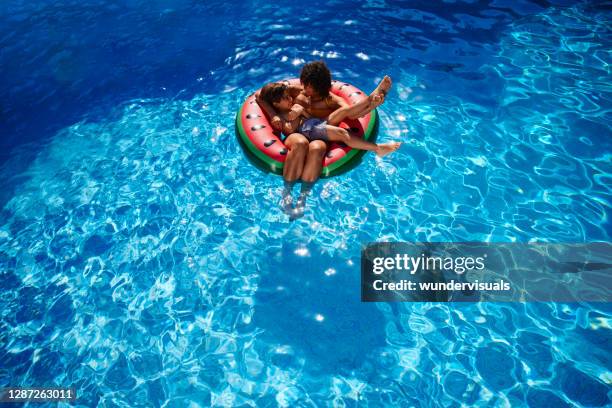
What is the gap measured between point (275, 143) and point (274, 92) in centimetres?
63

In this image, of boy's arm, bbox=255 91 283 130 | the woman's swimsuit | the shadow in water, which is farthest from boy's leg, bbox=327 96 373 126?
the shadow in water

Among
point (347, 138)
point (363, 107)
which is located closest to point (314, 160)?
point (347, 138)

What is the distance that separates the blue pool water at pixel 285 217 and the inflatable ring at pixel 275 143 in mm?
647

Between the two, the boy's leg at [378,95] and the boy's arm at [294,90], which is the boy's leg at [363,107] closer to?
the boy's leg at [378,95]

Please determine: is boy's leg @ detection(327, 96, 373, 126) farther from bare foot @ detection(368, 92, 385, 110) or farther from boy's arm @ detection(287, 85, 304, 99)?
boy's arm @ detection(287, 85, 304, 99)

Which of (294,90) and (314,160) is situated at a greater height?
(294,90)

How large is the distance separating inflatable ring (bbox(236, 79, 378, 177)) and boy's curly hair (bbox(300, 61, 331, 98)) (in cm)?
48

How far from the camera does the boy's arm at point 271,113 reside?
4586 millimetres

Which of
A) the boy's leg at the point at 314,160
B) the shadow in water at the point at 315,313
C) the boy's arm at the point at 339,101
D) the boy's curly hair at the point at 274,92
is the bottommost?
the shadow in water at the point at 315,313

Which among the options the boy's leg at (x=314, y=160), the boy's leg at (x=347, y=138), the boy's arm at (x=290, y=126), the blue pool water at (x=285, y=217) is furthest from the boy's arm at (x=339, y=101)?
the blue pool water at (x=285, y=217)

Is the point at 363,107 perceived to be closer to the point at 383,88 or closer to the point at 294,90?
the point at 383,88

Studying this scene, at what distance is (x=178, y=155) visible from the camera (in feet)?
18.1

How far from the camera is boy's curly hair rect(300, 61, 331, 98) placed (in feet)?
13.9

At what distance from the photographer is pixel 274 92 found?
177 inches
